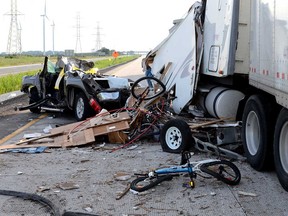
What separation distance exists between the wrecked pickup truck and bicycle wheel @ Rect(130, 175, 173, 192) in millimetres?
5540

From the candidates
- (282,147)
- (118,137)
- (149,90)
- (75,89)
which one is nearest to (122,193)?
(282,147)

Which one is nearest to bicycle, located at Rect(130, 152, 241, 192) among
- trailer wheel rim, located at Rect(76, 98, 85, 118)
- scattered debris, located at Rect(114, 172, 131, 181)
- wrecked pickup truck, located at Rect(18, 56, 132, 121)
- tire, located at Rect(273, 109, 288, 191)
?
scattered debris, located at Rect(114, 172, 131, 181)

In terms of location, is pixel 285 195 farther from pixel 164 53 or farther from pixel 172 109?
pixel 164 53

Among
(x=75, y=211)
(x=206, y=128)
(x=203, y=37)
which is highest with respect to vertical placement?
(x=203, y=37)

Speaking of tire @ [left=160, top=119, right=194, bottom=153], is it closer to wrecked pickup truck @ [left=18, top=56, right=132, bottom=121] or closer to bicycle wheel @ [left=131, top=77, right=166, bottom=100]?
bicycle wheel @ [left=131, top=77, right=166, bottom=100]

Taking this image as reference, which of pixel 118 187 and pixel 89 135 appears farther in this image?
pixel 89 135

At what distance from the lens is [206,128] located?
8.32 metres

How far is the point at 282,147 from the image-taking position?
5.91 meters

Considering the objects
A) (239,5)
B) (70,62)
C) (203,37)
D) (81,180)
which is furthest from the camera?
(70,62)

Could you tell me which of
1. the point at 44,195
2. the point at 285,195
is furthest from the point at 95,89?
the point at 285,195

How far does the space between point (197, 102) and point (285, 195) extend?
4074 mm

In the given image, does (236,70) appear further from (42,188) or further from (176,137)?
(42,188)

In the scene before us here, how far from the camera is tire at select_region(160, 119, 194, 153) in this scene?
26.2ft

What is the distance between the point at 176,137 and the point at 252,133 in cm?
151
